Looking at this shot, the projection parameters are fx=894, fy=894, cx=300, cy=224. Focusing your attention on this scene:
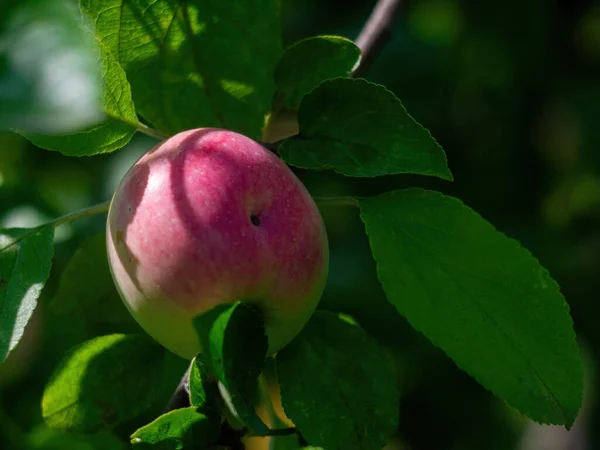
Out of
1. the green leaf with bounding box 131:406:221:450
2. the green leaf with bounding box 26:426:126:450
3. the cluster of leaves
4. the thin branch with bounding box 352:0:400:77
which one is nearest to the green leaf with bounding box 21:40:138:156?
the cluster of leaves

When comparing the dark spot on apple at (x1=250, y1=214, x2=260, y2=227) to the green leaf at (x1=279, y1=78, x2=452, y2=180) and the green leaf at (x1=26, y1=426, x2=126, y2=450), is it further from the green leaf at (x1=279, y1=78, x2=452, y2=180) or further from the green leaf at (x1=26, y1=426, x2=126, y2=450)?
the green leaf at (x1=26, y1=426, x2=126, y2=450)

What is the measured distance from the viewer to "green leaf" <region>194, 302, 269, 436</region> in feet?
2.13

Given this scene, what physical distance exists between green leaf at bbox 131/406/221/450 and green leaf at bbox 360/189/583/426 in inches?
7.6

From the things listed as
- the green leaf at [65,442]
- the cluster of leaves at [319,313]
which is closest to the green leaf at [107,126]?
the cluster of leaves at [319,313]

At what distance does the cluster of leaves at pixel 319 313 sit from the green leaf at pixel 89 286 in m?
0.12

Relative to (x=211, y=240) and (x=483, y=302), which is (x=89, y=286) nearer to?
(x=211, y=240)

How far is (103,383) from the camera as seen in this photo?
85 centimetres

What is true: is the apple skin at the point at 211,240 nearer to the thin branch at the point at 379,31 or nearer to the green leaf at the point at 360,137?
the green leaf at the point at 360,137

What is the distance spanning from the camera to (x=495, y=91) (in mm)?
2059

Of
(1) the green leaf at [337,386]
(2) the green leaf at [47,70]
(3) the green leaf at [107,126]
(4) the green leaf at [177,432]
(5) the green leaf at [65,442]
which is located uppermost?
(2) the green leaf at [47,70]

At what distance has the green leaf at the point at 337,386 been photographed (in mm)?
761

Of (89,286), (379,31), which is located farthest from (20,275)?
(379,31)

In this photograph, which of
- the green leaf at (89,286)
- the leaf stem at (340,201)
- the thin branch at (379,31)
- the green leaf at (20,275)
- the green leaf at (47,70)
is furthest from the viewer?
the thin branch at (379,31)

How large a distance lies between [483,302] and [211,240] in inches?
9.5
